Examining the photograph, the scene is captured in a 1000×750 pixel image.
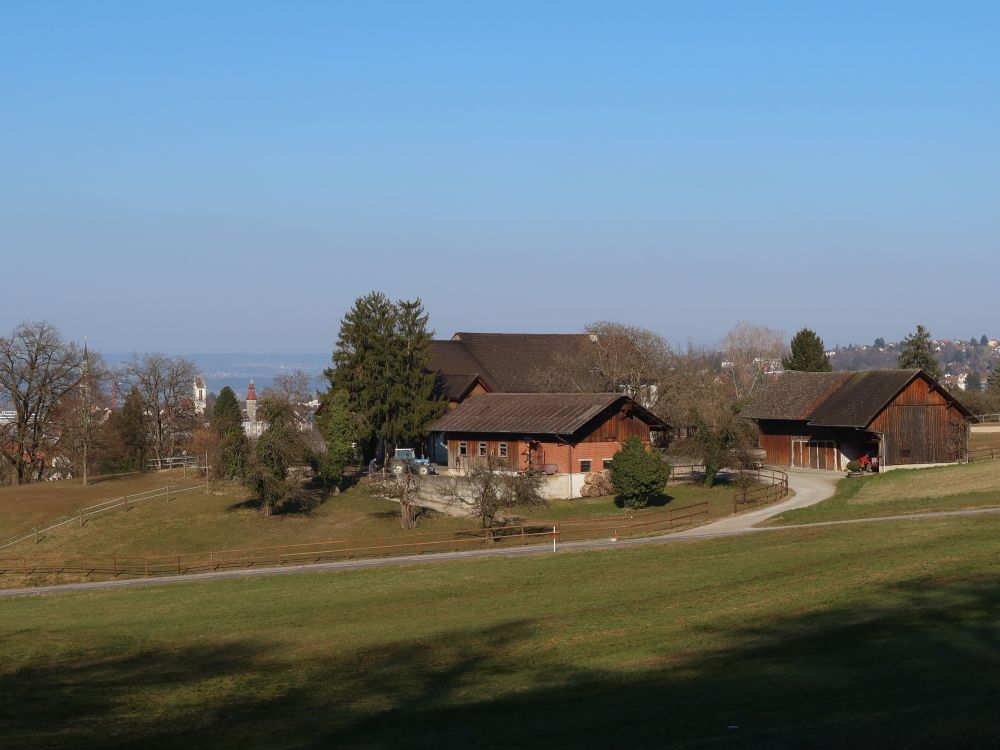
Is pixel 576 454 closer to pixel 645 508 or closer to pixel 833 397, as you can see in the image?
pixel 645 508

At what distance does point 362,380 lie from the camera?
69.8 m

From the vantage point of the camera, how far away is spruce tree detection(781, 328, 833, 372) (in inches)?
3693

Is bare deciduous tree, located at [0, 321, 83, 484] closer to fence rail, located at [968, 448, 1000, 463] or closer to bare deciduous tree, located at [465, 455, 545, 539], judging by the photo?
bare deciduous tree, located at [465, 455, 545, 539]

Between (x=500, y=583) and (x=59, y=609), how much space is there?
13759 millimetres

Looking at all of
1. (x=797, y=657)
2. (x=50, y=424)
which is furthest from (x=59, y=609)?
(x=50, y=424)

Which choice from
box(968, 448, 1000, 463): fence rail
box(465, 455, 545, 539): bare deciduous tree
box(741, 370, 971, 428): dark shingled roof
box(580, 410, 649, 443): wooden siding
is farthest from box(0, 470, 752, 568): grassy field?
box(968, 448, 1000, 463): fence rail

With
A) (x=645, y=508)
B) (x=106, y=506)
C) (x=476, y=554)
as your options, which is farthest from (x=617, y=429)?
(x=106, y=506)

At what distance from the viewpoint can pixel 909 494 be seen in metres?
51.4

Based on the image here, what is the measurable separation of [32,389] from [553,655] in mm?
67370

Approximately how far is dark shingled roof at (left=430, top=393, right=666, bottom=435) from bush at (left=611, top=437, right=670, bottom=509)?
576cm

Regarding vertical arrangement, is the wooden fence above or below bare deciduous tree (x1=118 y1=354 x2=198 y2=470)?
below

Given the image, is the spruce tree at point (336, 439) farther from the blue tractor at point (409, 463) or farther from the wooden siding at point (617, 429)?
the wooden siding at point (617, 429)

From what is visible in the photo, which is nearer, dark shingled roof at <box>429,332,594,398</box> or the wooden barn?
the wooden barn

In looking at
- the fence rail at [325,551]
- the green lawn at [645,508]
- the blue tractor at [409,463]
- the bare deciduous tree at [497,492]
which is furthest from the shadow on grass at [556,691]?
the blue tractor at [409,463]
